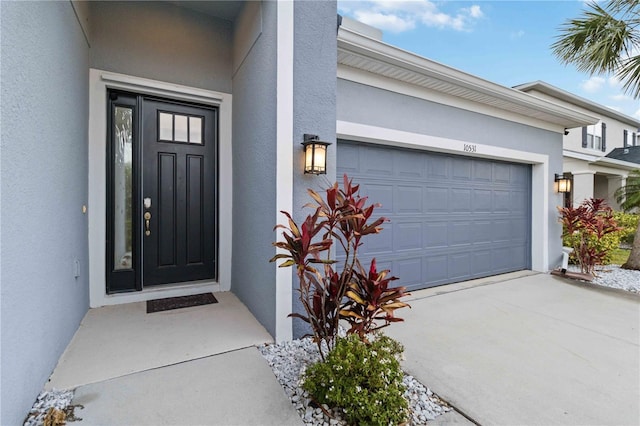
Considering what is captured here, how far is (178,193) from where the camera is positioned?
13.4 feet

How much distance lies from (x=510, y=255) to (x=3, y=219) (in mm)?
7263

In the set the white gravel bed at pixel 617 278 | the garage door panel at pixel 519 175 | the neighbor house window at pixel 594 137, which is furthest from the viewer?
the neighbor house window at pixel 594 137

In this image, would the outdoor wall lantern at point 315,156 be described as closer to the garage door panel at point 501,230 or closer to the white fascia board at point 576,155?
the garage door panel at point 501,230

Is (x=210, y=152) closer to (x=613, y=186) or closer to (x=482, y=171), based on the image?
(x=482, y=171)

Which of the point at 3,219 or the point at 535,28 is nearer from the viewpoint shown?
the point at 3,219

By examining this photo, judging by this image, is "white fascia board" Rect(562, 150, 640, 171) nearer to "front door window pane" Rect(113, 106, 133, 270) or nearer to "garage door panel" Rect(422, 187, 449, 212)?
"garage door panel" Rect(422, 187, 449, 212)

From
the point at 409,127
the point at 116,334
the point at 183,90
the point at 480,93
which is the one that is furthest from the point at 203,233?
the point at 480,93

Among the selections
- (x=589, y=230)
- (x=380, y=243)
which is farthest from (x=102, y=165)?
(x=589, y=230)

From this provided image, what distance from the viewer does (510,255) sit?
6.13 meters

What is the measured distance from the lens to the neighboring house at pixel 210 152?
198 centimetres

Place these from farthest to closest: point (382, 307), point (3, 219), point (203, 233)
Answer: point (203, 233), point (382, 307), point (3, 219)

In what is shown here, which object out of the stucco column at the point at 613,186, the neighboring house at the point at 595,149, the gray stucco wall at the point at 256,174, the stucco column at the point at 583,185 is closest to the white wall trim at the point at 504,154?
the gray stucco wall at the point at 256,174

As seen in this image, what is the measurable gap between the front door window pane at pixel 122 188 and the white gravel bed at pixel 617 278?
769cm

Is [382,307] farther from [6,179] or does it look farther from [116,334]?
[116,334]
